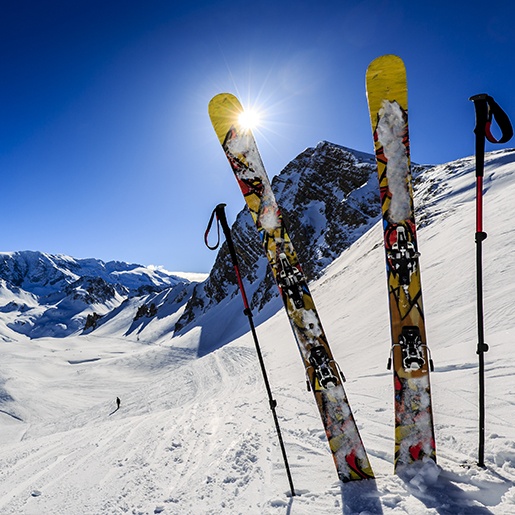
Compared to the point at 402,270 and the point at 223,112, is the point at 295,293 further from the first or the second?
the point at 223,112

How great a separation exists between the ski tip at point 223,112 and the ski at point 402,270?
73.6 inches

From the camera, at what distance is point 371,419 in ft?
18.5

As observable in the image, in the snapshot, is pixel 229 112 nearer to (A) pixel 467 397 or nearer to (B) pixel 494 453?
(B) pixel 494 453

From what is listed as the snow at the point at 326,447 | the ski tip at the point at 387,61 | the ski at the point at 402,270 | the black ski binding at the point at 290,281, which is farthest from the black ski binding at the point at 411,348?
the ski tip at the point at 387,61

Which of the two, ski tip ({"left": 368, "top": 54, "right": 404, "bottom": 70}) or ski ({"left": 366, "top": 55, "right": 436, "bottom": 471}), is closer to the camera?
ski ({"left": 366, "top": 55, "right": 436, "bottom": 471})

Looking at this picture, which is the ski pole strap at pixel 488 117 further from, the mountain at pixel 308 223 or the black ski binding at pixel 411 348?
the mountain at pixel 308 223

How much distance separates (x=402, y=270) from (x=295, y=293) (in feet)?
4.34

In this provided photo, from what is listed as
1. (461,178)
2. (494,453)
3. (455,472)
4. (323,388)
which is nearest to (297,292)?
(323,388)

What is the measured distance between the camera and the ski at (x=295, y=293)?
393cm

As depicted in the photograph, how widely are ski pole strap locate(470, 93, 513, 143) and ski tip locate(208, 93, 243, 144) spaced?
293 centimetres

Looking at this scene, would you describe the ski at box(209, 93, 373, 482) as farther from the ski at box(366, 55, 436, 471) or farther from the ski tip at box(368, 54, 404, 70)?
the ski tip at box(368, 54, 404, 70)

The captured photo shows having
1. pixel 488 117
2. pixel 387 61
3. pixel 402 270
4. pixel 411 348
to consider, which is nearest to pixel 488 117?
pixel 488 117

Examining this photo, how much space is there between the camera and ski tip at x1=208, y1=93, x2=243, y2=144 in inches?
184

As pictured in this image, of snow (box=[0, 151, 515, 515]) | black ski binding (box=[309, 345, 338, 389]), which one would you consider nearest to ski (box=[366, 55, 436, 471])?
snow (box=[0, 151, 515, 515])
